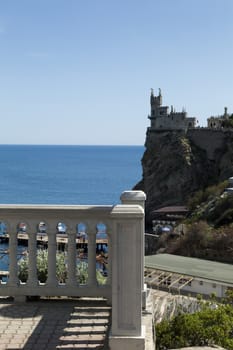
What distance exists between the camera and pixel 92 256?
6449 mm

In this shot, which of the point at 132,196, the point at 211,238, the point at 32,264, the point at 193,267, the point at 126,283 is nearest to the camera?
the point at 126,283

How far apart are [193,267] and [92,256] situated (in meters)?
23.3

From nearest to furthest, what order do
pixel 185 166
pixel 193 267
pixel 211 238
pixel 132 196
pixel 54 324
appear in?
pixel 54 324, pixel 132 196, pixel 193 267, pixel 211 238, pixel 185 166

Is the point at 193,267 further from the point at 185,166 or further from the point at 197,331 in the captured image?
the point at 185,166

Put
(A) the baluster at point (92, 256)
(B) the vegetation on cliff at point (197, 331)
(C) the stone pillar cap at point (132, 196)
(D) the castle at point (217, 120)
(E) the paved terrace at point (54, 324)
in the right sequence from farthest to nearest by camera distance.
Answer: (D) the castle at point (217, 120)
(B) the vegetation on cliff at point (197, 331)
(A) the baluster at point (92, 256)
(C) the stone pillar cap at point (132, 196)
(E) the paved terrace at point (54, 324)

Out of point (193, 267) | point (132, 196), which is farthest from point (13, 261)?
point (193, 267)

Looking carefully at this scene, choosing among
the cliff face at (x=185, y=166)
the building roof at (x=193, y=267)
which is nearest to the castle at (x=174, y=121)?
the cliff face at (x=185, y=166)

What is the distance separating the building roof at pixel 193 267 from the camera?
85.8ft

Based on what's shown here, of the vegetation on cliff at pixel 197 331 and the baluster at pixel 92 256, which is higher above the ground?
the baluster at pixel 92 256

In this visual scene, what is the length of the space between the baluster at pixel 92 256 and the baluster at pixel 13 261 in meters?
0.96

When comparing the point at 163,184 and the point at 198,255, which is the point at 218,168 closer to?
the point at 163,184

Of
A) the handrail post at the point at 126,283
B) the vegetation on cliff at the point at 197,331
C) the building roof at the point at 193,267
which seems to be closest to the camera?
the handrail post at the point at 126,283

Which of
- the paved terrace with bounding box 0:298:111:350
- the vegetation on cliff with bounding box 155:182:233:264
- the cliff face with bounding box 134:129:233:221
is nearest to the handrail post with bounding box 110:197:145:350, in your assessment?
the paved terrace with bounding box 0:298:111:350

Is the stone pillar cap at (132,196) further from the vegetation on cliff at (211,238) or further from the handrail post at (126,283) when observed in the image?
the vegetation on cliff at (211,238)
